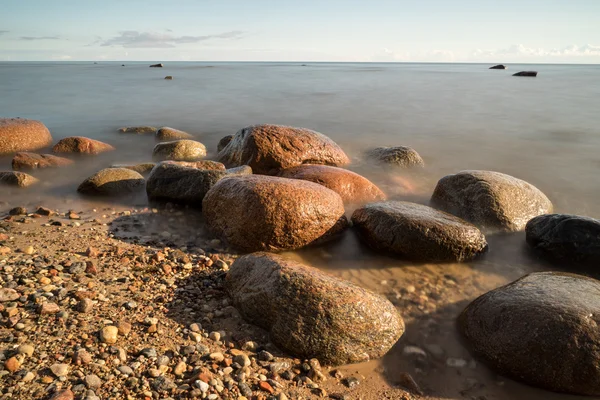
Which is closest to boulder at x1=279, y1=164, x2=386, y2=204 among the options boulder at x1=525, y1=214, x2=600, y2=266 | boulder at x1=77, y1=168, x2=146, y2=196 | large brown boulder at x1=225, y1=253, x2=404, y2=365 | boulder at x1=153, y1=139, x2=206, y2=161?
boulder at x1=525, y1=214, x2=600, y2=266

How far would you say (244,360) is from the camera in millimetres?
2584

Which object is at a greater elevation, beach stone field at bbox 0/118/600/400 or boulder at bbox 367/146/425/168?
boulder at bbox 367/146/425/168

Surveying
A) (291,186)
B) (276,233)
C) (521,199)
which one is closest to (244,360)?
(276,233)

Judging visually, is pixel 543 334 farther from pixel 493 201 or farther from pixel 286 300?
pixel 493 201

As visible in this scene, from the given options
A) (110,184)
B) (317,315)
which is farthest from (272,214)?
(110,184)

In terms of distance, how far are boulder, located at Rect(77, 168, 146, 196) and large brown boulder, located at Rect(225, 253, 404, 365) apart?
344cm

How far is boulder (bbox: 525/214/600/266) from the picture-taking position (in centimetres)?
405

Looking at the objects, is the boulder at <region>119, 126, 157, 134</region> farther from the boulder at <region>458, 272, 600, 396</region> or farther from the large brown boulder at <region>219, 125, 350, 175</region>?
the boulder at <region>458, 272, 600, 396</region>

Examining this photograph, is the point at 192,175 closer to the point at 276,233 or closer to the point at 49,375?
the point at 276,233

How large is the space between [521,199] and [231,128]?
28.4ft

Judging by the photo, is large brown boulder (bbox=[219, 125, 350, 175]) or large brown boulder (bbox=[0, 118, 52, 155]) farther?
large brown boulder (bbox=[0, 118, 52, 155])

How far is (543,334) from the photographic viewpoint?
269 cm

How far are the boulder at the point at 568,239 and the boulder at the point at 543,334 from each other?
3.34ft

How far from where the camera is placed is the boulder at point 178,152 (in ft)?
26.6
